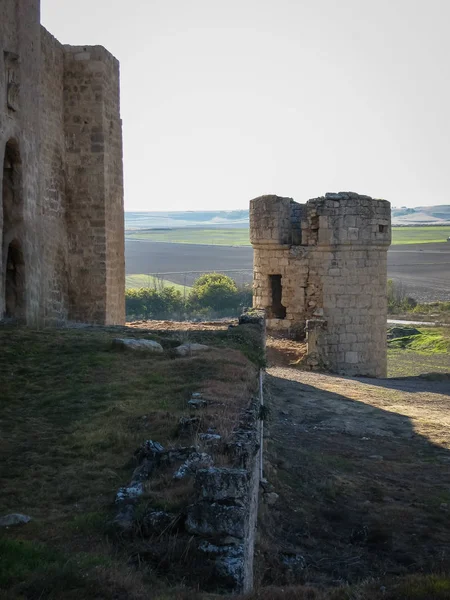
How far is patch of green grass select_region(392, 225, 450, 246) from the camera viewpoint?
134 meters

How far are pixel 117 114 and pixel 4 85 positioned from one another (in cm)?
550

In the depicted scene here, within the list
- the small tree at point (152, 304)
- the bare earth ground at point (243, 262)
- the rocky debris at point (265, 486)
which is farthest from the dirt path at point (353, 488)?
the bare earth ground at point (243, 262)

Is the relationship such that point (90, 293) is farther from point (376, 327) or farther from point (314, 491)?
point (314, 491)

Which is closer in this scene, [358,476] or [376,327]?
[358,476]

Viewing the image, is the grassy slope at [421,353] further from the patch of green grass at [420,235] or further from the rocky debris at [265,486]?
the patch of green grass at [420,235]

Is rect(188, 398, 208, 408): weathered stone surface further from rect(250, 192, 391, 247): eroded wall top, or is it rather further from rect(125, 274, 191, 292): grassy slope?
rect(125, 274, 191, 292): grassy slope

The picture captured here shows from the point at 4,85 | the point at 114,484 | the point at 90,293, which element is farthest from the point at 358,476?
the point at 90,293

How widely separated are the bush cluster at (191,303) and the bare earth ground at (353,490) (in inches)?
1132

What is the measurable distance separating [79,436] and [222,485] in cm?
239

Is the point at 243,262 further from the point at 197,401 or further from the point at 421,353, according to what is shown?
the point at 197,401

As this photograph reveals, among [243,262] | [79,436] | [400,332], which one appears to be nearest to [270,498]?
[79,436]

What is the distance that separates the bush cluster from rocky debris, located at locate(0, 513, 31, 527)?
3755 cm

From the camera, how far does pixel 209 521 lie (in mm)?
5445

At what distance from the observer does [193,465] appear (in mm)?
6203
